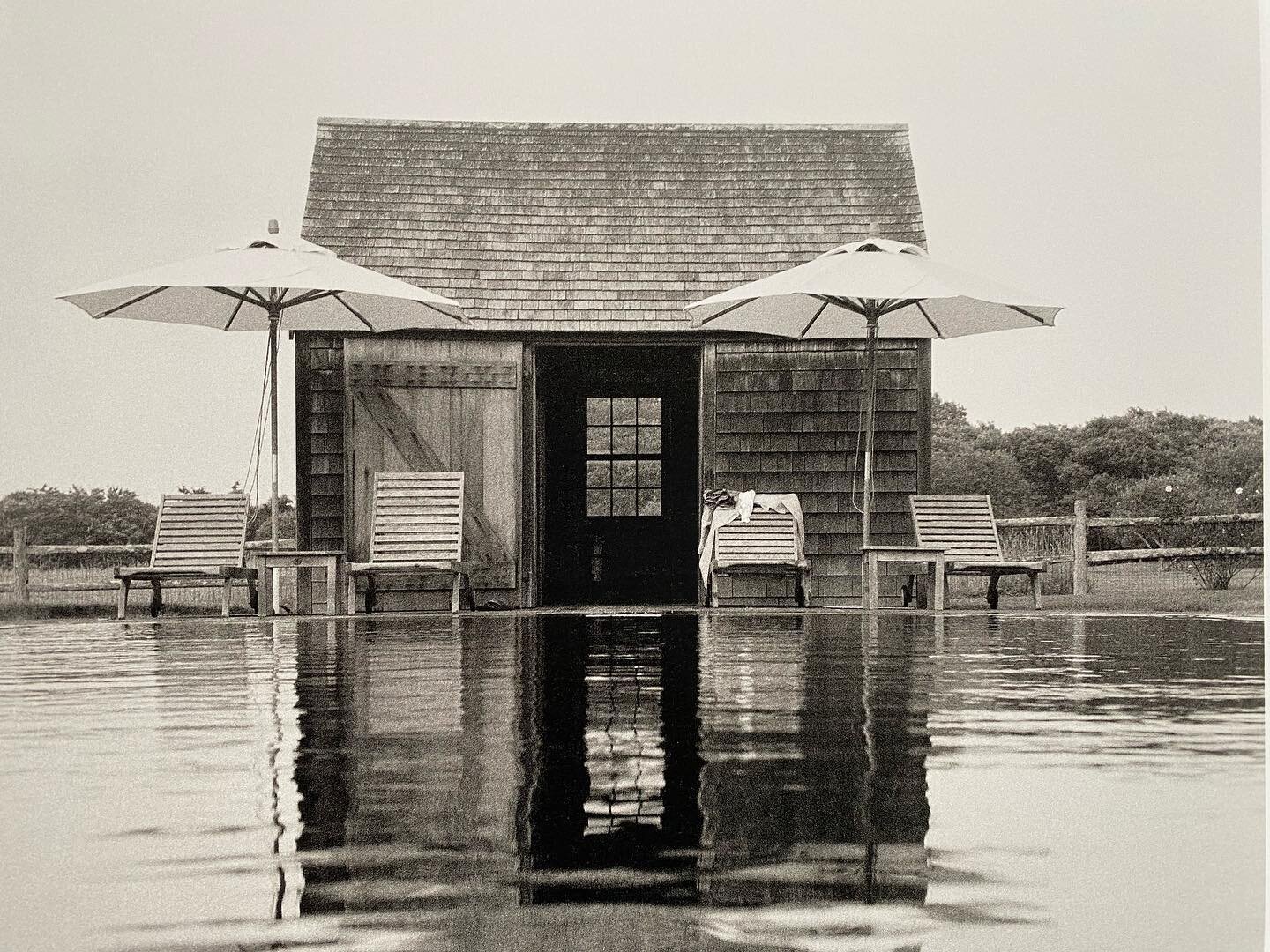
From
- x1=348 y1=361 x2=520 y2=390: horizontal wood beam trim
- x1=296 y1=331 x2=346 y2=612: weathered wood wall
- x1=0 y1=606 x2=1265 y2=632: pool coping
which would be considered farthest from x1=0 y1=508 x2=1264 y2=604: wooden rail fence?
x1=0 y1=606 x2=1265 y2=632: pool coping

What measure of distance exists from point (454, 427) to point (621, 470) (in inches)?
106

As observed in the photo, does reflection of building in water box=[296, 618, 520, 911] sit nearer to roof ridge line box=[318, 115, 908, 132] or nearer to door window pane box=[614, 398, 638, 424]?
roof ridge line box=[318, 115, 908, 132]

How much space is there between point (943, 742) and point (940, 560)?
17.2ft

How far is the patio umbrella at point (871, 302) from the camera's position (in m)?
7.62

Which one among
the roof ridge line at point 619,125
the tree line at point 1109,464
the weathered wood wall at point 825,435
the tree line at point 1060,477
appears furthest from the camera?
the roof ridge line at point 619,125

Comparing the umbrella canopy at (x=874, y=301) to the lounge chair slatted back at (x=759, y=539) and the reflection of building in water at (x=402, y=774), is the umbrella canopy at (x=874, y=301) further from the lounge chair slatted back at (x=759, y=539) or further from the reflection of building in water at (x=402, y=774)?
the reflection of building in water at (x=402, y=774)

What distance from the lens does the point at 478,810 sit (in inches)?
88.3

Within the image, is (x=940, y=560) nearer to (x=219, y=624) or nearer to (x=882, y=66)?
(x=882, y=66)

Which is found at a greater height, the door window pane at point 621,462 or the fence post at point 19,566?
the door window pane at point 621,462

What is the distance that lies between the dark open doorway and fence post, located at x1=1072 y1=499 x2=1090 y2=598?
3791mm

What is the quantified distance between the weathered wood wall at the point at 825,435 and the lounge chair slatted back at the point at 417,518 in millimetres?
2046

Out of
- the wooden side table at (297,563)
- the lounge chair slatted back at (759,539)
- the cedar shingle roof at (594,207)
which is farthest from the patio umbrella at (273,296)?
the lounge chair slatted back at (759,539)

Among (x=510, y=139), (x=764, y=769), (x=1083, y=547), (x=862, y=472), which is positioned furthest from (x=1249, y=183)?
(x=1083, y=547)

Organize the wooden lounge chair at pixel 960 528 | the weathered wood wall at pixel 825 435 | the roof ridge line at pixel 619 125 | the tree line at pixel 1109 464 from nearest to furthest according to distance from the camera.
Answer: the wooden lounge chair at pixel 960 528 < the weathered wood wall at pixel 825 435 < the tree line at pixel 1109 464 < the roof ridge line at pixel 619 125
